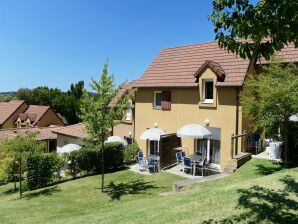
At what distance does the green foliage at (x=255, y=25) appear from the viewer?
580cm

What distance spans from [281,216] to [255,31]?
16.3 feet

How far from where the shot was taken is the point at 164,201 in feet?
40.4

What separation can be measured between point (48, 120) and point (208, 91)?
43.8 m

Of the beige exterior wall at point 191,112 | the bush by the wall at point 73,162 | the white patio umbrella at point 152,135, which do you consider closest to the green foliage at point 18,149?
the bush by the wall at point 73,162

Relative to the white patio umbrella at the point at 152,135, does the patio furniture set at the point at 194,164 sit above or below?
below

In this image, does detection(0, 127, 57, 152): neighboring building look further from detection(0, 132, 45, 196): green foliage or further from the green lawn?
the green lawn

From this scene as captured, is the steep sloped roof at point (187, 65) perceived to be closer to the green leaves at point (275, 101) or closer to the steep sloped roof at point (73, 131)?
the green leaves at point (275, 101)

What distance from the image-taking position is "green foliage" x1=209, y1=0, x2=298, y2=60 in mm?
5805

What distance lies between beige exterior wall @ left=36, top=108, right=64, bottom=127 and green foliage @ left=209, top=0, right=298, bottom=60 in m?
56.1

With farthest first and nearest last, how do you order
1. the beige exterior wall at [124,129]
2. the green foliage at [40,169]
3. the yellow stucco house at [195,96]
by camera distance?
the beige exterior wall at [124,129], the yellow stucco house at [195,96], the green foliage at [40,169]

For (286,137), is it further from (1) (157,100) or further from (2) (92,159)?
(2) (92,159)

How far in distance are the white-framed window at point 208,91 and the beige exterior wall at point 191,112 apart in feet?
1.13

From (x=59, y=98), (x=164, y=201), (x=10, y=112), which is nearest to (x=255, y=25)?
(x=164, y=201)

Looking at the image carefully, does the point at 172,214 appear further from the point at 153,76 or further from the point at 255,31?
the point at 153,76
